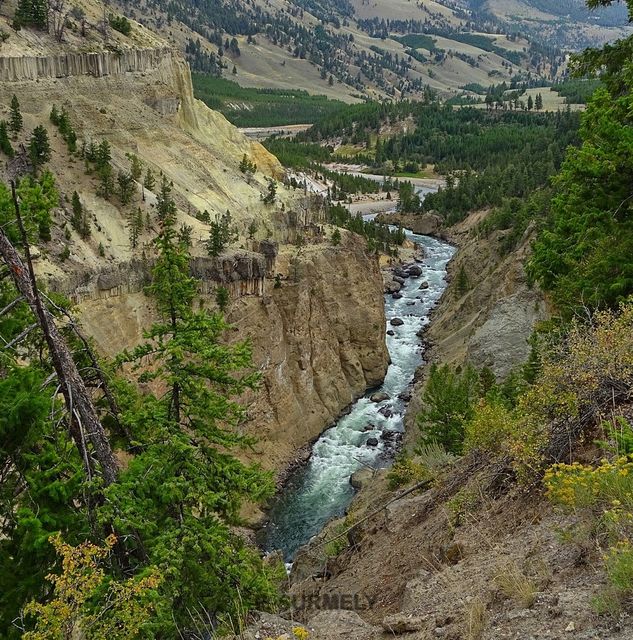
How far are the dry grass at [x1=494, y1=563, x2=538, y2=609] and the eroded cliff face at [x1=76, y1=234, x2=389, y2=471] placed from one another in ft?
85.8

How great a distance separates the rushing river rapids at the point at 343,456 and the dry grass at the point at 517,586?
64.5ft

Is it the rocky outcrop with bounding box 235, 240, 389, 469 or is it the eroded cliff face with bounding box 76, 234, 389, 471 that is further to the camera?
the rocky outcrop with bounding box 235, 240, 389, 469

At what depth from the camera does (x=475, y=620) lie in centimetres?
700

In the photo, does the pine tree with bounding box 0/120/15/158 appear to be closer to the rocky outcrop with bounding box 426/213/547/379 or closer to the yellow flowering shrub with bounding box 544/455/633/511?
the rocky outcrop with bounding box 426/213/547/379

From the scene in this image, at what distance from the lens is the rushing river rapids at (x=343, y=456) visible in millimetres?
33531

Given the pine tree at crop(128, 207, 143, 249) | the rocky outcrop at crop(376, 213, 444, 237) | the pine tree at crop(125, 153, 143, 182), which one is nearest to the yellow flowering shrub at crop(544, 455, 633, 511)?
the pine tree at crop(128, 207, 143, 249)

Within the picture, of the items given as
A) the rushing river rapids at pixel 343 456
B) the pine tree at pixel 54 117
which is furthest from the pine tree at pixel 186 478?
the pine tree at pixel 54 117

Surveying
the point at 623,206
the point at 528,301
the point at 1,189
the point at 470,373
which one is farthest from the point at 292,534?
the point at 1,189

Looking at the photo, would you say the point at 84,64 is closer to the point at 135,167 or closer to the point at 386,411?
the point at 135,167

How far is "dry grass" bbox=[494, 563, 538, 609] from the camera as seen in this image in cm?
699

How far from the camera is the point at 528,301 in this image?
135 feet

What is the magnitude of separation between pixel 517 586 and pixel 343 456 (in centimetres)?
3287

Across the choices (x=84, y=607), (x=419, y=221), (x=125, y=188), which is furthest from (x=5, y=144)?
(x=419, y=221)

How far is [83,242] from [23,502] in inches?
977
